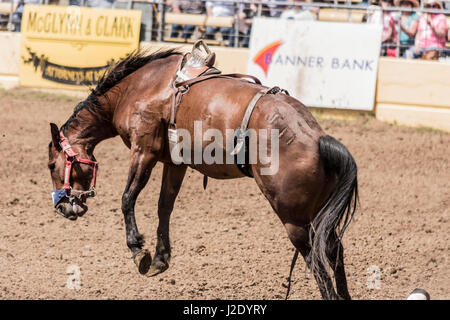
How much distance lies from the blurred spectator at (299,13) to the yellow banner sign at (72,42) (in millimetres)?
2489

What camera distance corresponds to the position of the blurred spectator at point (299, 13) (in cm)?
1095

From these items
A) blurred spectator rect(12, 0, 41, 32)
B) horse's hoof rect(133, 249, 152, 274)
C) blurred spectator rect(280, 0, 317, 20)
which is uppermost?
blurred spectator rect(280, 0, 317, 20)

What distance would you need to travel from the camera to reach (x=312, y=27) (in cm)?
1066

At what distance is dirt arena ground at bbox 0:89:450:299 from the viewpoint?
6.00 metres

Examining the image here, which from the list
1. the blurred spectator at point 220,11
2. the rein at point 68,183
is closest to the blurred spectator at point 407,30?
the blurred spectator at point 220,11

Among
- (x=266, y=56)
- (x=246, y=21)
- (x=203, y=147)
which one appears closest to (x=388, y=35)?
(x=266, y=56)

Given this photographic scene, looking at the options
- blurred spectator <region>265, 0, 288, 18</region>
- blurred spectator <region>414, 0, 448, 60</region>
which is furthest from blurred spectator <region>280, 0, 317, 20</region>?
blurred spectator <region>414, 0, 448, 60</region>

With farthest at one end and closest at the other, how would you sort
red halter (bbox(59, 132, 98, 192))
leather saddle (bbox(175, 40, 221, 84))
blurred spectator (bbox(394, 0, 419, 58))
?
blurred spectator (bbox(394, 0, 419, 58)) → red halter (bbox(59, 132, 98, 192)) → leather saddle (bbox(175, 40, 221, 84))

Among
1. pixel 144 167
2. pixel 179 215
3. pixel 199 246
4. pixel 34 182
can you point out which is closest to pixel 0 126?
pixel 34 182

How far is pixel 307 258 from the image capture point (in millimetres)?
4637

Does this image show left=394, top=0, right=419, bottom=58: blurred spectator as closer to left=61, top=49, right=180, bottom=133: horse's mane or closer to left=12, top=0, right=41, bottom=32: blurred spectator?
left=61, top=49, right=180, bottom=133: horse's mane

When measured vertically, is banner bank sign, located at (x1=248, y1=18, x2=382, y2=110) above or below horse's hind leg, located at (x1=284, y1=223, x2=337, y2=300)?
above

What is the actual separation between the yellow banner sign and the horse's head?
5696 mm

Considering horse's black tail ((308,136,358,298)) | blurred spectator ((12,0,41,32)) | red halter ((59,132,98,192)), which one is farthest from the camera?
blurred spectator ((12,0,41,32))
